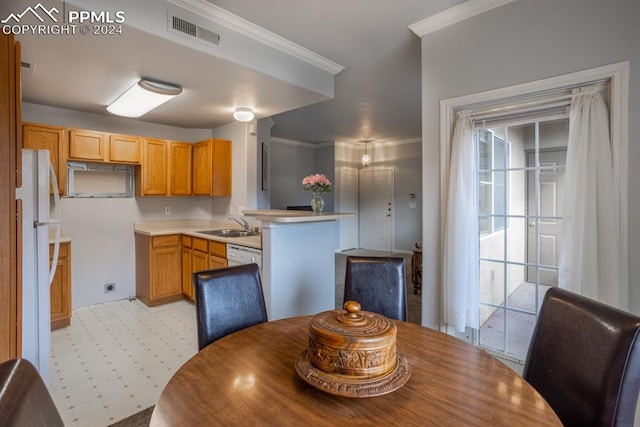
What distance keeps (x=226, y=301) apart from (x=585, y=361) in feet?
4.56

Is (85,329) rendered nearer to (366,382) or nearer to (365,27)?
(366,382)

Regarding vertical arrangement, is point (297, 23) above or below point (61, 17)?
above

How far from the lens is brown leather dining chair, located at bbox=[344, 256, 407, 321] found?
1.84 metres

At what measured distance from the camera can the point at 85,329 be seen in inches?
126

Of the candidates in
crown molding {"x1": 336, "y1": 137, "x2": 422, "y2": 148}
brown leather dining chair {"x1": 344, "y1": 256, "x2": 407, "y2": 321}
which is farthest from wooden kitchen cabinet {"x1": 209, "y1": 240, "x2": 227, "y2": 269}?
crown molding {"x1": 336, "y1": 137, "x2": 422, "y2": 148}

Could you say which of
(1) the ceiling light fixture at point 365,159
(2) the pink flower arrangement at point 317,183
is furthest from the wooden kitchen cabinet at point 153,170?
(1) the ceiling light fixture at point 365,159

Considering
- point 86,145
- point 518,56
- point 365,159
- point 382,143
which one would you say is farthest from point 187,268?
point 382,143

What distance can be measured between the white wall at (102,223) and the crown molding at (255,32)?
1.70 m

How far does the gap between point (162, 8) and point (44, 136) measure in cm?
225

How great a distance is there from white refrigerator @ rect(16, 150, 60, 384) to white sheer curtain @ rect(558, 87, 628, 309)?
3.04 meters

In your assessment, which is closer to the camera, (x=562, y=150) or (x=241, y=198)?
(x=562, y=150)

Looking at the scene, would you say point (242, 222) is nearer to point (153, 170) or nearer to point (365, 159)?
point (153, 170)

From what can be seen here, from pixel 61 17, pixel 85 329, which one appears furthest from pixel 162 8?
pixel 85 329

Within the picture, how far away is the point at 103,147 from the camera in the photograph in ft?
12.1
